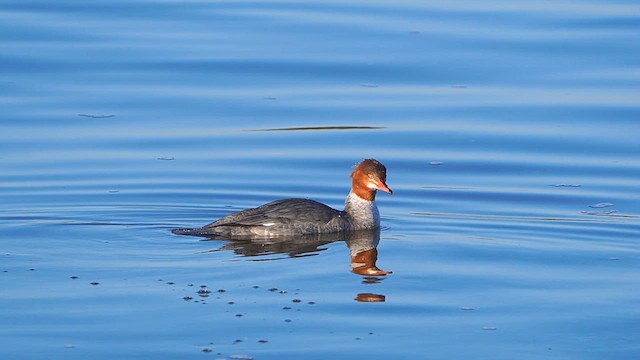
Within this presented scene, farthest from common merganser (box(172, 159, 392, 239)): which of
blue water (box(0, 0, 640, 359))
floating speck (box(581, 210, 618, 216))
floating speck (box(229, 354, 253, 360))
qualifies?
floating speck (box(229, 354, 253, 360))

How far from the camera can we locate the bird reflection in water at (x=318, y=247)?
41.4ft

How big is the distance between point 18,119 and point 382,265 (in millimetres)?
7145

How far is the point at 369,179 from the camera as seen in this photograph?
14.6 meters

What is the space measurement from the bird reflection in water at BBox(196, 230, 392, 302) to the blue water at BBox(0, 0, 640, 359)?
0.09 meters

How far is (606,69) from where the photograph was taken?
20.4 metres

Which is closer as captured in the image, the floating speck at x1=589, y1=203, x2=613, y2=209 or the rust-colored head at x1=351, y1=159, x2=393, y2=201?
the rust-colored head at x1=351, y1=159, x2=393, y2=201

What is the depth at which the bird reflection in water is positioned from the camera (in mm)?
12617

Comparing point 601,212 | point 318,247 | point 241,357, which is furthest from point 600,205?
point 241,357

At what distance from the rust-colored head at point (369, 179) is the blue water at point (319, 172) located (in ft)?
1.30

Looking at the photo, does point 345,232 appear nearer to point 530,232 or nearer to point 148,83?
point 530,232

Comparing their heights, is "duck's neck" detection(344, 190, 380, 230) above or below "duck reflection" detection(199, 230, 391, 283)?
above

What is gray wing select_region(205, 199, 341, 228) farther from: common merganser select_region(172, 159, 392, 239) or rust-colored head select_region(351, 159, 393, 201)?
rust-colored head select_region(351, 159, 393, 201)

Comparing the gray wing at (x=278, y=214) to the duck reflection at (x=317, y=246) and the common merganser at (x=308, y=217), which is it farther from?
the duck reflection at (x=317, y=246)

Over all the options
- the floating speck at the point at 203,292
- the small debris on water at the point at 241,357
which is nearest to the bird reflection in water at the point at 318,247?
the floating speck at the point at 203,292
